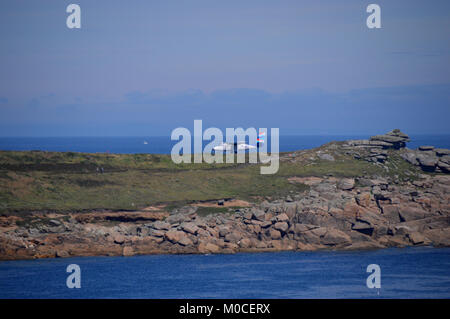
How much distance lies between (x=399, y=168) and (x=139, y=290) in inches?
2001

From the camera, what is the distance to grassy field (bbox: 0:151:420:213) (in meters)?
81.1

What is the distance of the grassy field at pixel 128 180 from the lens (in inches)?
3194

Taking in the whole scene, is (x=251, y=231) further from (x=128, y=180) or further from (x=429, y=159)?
(x=429, y=159)

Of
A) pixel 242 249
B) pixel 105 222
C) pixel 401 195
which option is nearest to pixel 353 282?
pixel 242 249

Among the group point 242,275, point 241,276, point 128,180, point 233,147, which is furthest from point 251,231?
point 233,147

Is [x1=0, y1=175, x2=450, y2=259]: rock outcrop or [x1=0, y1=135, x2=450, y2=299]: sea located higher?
[x1=0, y1=175, x2=450, y2=259]: rock outcrop

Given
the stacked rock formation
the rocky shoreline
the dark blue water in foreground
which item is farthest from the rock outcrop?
the stacked rock formation

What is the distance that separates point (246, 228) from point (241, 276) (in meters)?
12.4

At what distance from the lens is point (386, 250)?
7231 centimetres

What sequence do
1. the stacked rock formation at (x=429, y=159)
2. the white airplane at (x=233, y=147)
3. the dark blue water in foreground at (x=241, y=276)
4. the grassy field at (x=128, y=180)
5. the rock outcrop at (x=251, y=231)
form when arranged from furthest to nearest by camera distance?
the white airplane at (x=233, y=147), the stacked rock formation at (x=429, y=159), the grassy field at (x=128, y=180), the rock outcrop at (x=251, y=231), the dark blue water in foreground at (x=241, y=276)

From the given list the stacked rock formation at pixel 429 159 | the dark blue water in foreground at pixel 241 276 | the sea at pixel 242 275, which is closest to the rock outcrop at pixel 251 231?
the sea at pixel 242 275

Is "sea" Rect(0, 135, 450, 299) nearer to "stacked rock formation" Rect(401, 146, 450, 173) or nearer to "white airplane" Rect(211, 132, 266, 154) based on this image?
"stacked rock formation" Rect(401, 146, 450, 173)

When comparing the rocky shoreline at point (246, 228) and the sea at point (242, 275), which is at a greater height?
the rocky shoreline at point (246, 228)

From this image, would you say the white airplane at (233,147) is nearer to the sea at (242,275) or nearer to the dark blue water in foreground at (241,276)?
the sea at (242,275)
